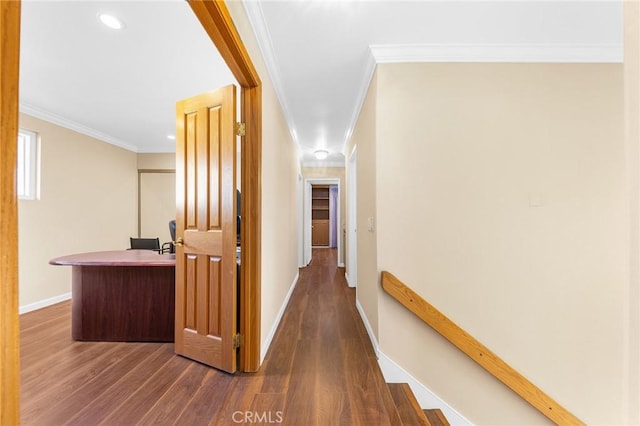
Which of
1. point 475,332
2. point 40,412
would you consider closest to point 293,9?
point 475,332

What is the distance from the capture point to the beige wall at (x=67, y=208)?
3.06m

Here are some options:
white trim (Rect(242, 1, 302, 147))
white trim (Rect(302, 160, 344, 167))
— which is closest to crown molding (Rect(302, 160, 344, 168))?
white trim (Rect(302, 160, 344, 167))

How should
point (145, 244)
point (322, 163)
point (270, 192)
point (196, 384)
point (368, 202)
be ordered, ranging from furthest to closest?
1. point (322, 163)
2. point (145, 244)
3. point (368, 202)
4. point (270, 192)
5. point (196, 384)

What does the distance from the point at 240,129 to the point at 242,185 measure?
16.1 inches

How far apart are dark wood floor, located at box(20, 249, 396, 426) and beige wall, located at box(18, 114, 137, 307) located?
1085 mm

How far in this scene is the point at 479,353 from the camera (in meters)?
1.77

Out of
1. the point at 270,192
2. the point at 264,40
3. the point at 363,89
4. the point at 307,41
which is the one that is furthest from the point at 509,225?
the point at 264,40

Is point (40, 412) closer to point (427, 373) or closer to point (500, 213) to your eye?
point (427, 373)

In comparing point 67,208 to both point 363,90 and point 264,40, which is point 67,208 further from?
point 363,90

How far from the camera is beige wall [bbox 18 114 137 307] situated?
306cm

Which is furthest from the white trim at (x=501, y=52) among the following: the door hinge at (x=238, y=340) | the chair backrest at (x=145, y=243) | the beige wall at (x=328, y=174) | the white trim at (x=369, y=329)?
the beige wall at (x=328, y=174)

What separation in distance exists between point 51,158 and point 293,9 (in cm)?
390

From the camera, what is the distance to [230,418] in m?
1.37

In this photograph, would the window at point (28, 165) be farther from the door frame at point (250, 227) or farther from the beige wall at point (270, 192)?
the door frame at point (250, 227)
